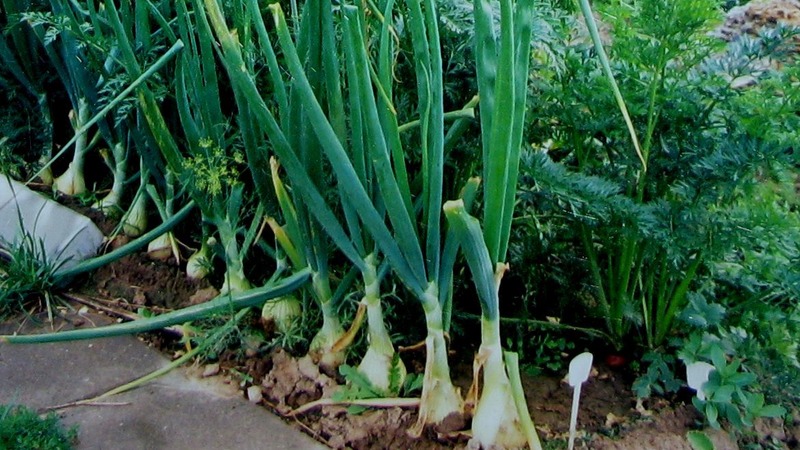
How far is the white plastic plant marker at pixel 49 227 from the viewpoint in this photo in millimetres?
2365

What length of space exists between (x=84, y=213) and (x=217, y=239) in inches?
21.1

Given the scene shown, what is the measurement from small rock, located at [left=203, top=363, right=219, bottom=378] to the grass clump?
0.32 m

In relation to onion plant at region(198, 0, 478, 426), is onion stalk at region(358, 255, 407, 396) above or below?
below

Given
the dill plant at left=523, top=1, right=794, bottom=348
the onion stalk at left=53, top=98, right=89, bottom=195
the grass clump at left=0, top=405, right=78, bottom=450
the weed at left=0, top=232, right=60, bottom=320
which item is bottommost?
the grass clump at left=0, top=405, right=78, bottom=450

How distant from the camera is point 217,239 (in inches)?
91.8

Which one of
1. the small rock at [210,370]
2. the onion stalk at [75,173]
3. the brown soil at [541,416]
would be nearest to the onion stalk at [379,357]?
the brown soil at [541,416]

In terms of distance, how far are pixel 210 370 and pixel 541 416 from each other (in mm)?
795

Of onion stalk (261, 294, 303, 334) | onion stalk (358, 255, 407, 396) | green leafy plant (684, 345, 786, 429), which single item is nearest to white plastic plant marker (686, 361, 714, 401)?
green leafy plant (684, 345, 786, 429)

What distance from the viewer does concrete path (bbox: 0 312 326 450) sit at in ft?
5.88

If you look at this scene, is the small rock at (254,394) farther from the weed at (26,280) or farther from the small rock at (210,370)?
the weed at (26,280)

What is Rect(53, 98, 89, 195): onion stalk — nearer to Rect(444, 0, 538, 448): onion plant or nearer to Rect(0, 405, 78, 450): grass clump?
Rect(0, 405, 78, 450): grass clump

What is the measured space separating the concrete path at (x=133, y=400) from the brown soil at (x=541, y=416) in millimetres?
63

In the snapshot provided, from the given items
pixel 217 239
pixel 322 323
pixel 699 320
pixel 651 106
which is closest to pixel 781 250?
pixel 699 320

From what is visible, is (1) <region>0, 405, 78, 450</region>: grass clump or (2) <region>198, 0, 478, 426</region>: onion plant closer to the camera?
(2) <region>198, 0, 478, 426</region>: onion plant
